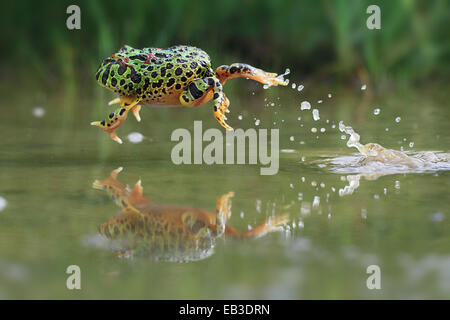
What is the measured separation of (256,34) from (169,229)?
6550 millimetres

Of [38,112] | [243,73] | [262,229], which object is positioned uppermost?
[38,112]

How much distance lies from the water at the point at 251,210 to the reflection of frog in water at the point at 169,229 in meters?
0.05

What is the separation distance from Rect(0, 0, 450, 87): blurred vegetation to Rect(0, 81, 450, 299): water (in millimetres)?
2156

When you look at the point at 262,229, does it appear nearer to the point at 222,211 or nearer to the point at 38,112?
the point at 222,211

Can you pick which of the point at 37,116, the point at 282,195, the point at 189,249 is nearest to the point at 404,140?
the point at 282,195

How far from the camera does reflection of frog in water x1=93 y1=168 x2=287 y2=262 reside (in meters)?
2.96

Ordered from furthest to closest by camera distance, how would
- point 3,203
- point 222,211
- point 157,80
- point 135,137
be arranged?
point 135,137 → point 157,80 → point 3,203 → point 222,211

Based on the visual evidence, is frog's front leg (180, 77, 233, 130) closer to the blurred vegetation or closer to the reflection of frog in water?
the reflection of frog in water

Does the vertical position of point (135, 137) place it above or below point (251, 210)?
above

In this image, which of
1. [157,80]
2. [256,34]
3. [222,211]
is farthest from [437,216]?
[256,34]

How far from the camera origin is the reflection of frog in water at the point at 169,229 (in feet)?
9.70

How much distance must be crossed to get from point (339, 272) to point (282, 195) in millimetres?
1195

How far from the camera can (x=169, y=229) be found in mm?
3240

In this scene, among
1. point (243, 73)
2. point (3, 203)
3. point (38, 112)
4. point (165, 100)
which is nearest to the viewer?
point (3, 203)
